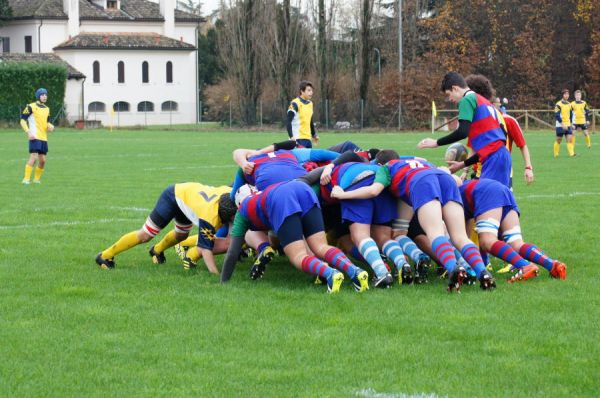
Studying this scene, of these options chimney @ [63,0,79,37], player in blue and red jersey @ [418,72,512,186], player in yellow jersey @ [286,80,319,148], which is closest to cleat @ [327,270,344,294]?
player in blue and red jersey @ [418,72,512,186]

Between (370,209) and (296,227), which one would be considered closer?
(296,227)

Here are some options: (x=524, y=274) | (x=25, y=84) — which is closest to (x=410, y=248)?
(x=524, y=274)

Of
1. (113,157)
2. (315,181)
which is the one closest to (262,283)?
(315,181)

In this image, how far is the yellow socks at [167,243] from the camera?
982 cm

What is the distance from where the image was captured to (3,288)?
27.7ft

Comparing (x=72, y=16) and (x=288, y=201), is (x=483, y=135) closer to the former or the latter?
(x=288, y=201)

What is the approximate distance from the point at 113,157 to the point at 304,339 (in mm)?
23152

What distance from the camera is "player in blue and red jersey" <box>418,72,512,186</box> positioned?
31.8ft

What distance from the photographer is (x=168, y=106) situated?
267ft

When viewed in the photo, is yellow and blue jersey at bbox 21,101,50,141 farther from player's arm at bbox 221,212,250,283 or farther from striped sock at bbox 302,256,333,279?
striped sock at bbox 302,256,333,279

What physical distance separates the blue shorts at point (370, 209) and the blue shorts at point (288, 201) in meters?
0.36

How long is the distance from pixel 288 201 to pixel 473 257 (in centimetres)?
154

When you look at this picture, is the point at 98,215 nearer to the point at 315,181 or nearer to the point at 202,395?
the point at 315,181

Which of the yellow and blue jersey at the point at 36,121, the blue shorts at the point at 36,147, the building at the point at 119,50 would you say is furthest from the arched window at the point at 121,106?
the blue shorts at the point at 36,147
